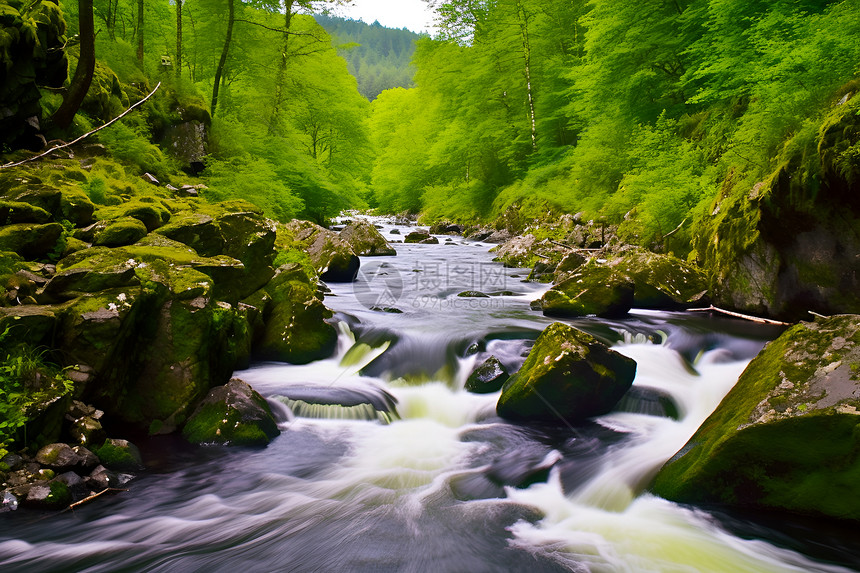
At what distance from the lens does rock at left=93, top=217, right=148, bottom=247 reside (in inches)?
217

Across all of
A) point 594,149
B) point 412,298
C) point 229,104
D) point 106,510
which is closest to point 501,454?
point 106,510

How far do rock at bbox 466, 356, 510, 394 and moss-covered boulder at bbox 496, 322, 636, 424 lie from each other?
0.58 metres

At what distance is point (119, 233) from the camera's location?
5598 mm

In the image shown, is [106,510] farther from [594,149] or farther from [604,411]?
[594,149]

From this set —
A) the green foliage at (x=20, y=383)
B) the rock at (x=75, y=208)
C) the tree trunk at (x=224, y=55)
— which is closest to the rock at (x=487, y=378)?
the green foliage at (x=20, y=383)

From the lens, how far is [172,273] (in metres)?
5.11

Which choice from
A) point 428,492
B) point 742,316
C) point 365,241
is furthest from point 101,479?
point 365,241

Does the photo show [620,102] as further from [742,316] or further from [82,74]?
[82,74]

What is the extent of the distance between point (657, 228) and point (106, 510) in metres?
11.1

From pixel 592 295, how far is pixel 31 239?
8.20 m

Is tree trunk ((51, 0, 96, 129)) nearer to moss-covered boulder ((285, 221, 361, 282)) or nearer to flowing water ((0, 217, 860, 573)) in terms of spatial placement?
moss-covered boulder ((285, 221, 361, 282))

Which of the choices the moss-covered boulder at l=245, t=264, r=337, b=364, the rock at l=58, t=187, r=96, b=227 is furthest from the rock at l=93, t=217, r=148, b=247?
the moss-covered boulder at l=245, t=264, r=337, b=364

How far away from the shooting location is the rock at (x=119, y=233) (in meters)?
5.52

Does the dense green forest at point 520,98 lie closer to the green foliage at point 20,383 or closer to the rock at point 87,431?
the green foliage at point 20,383
